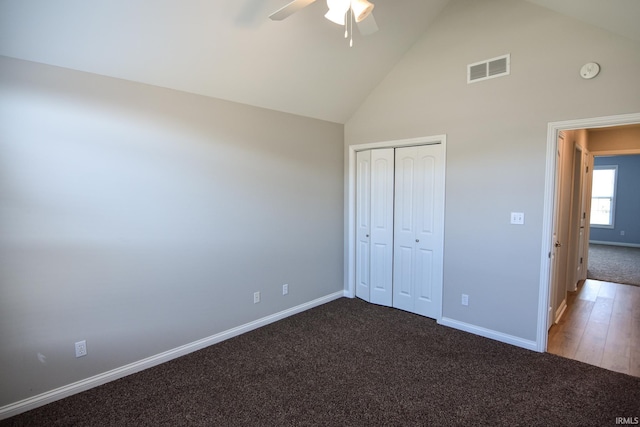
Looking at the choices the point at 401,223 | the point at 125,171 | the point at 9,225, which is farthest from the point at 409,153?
the point at 9,225

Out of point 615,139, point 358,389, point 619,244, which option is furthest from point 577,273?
point 619,244

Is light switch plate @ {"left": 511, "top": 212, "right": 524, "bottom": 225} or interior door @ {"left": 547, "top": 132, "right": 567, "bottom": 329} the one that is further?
interior door @ {"left": 547, "top": 132, "right": 567, "bottom": 329}

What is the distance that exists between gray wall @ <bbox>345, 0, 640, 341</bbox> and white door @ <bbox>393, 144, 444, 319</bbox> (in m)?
0.13

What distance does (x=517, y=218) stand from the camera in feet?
10.2

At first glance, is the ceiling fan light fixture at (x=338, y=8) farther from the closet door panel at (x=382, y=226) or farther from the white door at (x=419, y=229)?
the closet door panel at (x=382, y=226)

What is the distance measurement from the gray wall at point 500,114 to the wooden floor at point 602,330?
0.53 m

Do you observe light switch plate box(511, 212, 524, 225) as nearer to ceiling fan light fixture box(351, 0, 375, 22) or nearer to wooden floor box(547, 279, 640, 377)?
wooden floor box(547, 279, 640, 377)

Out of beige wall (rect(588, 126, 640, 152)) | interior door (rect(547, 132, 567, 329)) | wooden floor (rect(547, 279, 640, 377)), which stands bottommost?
wooden floor (rect(547, 279, 640, 377))

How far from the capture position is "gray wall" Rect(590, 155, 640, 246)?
8.02 m

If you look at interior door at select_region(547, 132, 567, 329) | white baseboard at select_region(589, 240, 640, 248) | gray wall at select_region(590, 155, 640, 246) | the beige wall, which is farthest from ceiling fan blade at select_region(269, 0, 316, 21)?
white baseboard at select_region(589, 240, 640, 248)

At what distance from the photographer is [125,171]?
2.64 metres

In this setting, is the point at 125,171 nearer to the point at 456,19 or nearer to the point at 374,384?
the point at 374,384

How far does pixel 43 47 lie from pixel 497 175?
379 cm

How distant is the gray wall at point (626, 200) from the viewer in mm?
8016
